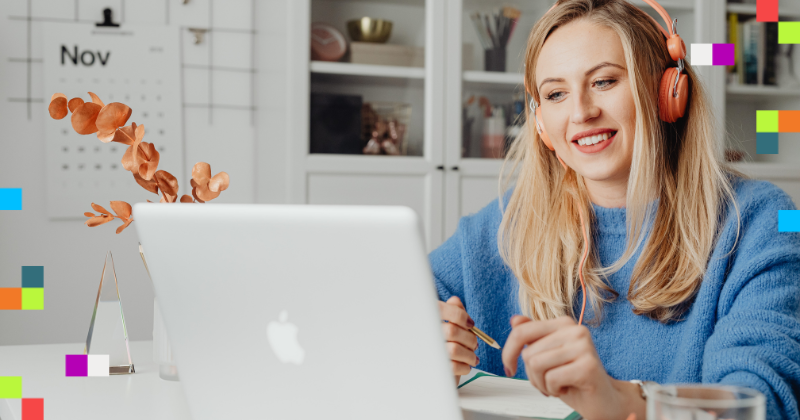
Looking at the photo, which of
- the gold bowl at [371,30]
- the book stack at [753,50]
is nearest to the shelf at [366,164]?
the gold bowl at [371,30]

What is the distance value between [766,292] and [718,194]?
234mm

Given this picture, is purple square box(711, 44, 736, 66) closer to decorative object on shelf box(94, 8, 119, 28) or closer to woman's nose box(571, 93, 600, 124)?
woman's nose box(571, 93, 600, 124)

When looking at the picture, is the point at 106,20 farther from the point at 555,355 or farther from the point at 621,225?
the point at 555,355

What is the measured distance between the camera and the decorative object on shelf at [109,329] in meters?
0.90

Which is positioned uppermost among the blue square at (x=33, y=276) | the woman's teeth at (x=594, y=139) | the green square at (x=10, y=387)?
the woman's teeth at (x=594, y=139)

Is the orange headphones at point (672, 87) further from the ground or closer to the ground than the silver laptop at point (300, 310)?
further from the ground

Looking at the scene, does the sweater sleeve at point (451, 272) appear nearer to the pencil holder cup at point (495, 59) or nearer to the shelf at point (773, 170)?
the pencil holder cup at point (495, 59)

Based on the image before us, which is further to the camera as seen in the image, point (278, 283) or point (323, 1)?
point (323, 1)

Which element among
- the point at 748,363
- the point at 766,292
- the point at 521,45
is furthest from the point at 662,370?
the point at 521,45

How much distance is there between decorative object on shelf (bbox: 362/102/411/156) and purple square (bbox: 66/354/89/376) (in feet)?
4.01

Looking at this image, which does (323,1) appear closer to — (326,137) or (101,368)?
(326,137)

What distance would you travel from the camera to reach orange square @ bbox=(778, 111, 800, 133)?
2378mm

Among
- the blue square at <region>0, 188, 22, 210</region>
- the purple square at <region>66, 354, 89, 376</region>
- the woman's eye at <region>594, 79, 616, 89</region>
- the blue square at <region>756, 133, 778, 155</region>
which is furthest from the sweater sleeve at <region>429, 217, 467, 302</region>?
the blue square at <region>756, 133, 778, 155</region>

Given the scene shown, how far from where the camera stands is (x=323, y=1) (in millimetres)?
1988
